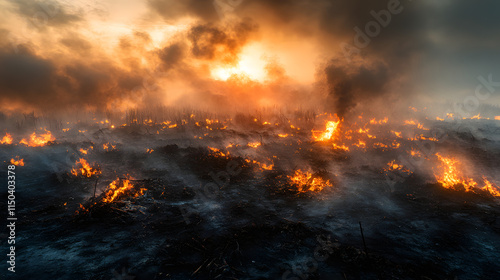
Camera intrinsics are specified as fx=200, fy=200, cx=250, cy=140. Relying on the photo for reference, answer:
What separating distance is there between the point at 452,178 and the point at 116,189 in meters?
26.3

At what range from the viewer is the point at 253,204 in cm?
1304

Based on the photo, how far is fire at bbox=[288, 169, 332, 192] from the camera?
1544 centimetres

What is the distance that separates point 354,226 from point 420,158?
62.8ft

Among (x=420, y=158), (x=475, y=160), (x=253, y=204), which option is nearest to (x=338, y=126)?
(x=420, y=158)

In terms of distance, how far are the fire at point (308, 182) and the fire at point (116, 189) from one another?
12528 mm

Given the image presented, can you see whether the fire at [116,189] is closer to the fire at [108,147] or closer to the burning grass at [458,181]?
the fire at [108,147]

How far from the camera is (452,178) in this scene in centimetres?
1673

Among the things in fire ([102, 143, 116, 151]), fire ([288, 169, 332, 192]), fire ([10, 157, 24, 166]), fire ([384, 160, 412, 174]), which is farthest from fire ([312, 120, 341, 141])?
fire ([10, 157, 24, 166])

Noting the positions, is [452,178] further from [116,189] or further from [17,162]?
[17,162]

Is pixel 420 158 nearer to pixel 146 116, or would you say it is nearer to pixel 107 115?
pixel 146 116

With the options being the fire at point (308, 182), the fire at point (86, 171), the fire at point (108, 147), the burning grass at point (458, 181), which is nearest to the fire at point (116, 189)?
the fire at point (86, 171)

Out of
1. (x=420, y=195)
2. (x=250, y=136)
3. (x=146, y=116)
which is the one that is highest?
(x=146, y=116)

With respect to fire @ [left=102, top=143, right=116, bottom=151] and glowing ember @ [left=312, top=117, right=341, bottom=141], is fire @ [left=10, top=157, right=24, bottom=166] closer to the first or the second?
fire @ [left=102, top=143, right=116, bottom=151]

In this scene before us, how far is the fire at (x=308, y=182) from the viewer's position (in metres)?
15.4
